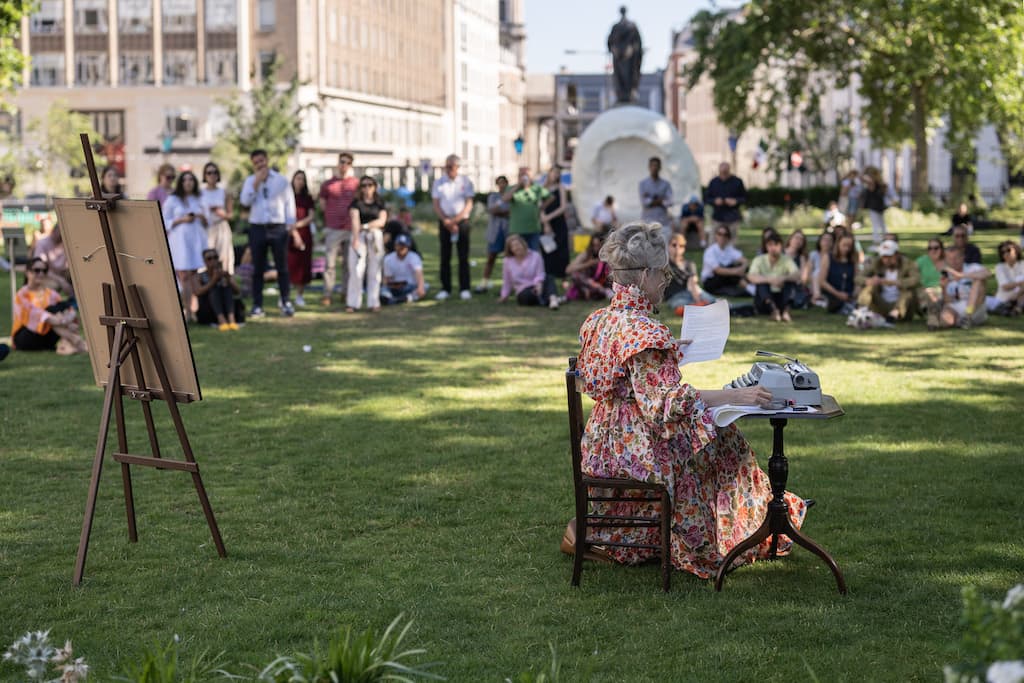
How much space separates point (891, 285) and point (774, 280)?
52.8 inches

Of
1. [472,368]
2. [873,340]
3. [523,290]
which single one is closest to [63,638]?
[472,368]

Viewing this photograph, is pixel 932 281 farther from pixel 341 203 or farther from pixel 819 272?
pixel 341 203

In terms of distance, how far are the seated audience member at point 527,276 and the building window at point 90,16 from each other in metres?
58.6

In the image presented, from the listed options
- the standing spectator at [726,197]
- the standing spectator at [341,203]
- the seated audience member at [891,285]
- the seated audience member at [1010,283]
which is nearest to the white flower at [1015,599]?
the seated audience member at [891,285]

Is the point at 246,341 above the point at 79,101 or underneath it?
underneath

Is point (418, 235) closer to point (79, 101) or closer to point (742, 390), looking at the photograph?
point (742, 390)

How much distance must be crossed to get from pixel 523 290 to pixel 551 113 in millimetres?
147568

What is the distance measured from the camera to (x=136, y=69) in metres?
71.3

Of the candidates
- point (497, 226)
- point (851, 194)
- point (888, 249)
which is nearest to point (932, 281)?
point (888, 249)

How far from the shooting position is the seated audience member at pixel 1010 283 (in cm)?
1670

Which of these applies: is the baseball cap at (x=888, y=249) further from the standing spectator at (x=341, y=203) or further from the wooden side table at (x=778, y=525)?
the wooden side table at (x=778, y=525)

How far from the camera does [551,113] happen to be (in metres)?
164

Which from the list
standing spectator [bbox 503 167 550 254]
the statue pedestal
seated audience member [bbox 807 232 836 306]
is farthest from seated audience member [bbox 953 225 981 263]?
the statue pedestal

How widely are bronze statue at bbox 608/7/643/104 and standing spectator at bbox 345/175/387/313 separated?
16.3 metres
